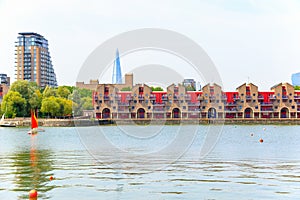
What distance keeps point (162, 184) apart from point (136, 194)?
7.87ft

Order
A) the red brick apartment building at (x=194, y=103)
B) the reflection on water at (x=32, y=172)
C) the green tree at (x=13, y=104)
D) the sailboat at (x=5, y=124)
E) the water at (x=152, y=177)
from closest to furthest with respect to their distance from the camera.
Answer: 1. the water at (x=152, y=177)
2. the reflection on water at (x=32, y=172)
3. the sailboat at (x=5, y=124)
4. the green tree at (x=13, y=104)
5. the red brick apartment building at (x=194, y=103)

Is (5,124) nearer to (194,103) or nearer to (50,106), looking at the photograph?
(50,106)

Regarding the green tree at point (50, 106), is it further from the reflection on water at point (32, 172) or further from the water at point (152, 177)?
the water at point (152, 177)

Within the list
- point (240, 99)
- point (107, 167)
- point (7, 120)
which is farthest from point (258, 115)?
point (107, 167)

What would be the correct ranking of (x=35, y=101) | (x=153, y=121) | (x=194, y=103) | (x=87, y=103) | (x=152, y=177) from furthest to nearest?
(x=87, y=103) → (x=153, y=121) → (x=194, y=103) → (x=35, y=101) → (x=152, y=177)

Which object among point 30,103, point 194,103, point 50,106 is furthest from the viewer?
point 194,103

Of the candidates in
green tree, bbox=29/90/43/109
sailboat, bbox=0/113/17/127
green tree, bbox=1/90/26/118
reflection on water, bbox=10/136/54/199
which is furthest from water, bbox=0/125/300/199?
green tree, bbox=29/90/43/109

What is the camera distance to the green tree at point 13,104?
10569cm

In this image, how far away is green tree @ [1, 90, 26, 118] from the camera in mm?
105688

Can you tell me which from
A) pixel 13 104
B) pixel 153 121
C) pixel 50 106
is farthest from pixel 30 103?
pixel 153 121

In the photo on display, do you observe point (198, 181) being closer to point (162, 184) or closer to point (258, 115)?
point (162, 184)

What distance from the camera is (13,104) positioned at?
10588cm

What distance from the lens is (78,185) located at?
2298 cm

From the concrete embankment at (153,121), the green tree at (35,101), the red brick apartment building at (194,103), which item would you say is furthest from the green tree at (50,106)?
the red brick apartment building at (194,103)
